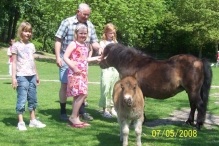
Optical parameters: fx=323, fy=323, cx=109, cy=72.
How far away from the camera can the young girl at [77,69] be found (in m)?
6.38

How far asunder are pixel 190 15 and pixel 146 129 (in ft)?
A: 139

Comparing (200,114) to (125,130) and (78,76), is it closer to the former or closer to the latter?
(125,130)

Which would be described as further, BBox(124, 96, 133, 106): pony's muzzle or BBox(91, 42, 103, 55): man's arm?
BBox(91, 42, 103, 55): man's arm

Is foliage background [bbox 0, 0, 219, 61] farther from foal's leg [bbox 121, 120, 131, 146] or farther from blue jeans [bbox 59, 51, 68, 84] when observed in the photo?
foal's leg [bbox 121, 120, 131, 146]

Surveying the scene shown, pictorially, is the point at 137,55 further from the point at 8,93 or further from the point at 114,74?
the point at 8,93

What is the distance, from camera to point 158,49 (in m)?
53.1

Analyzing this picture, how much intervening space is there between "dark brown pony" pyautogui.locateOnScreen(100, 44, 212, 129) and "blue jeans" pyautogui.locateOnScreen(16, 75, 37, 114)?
1.57 m

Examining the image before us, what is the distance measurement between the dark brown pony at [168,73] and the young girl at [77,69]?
67 centimetres

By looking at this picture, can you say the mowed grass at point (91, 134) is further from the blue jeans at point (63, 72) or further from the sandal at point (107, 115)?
the blue jeans at point (63, 72)

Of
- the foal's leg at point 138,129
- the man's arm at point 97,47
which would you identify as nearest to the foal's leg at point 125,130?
the foal's leg at point 138,129

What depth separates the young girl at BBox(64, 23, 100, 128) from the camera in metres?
6.38

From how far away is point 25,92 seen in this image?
628 cm

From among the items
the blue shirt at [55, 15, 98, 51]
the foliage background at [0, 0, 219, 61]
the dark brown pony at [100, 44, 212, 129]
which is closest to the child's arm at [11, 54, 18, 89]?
the blue shirt at [55, 15, 98, 51]

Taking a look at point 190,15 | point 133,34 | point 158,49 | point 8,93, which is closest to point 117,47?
point 8,93
